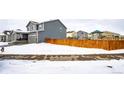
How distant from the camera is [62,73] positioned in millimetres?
5918

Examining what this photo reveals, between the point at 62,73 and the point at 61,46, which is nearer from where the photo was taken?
the point at 62,73

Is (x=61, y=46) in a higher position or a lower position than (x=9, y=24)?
lower

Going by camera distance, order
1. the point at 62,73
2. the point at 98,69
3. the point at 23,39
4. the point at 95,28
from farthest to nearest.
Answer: the point at 23,39 → the point at 95,28 → the point at 98,69 → the point at 62,73

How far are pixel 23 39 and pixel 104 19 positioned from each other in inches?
148

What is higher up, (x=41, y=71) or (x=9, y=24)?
(x=9, y=24)

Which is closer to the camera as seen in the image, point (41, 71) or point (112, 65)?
point (41, 71)

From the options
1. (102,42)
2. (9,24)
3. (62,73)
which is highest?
(9,24)

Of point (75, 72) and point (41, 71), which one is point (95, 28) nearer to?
point (75, 72)

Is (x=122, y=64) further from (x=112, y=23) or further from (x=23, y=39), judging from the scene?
(x=23, y=39)

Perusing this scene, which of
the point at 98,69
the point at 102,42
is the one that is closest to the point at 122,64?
the point at 98,69

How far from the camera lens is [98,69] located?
6.33 meters

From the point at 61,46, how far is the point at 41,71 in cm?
486

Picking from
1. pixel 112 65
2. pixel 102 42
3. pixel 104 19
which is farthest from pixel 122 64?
pixel 102 42

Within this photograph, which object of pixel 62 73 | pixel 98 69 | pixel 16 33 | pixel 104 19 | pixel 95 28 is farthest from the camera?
pixel 16 33
